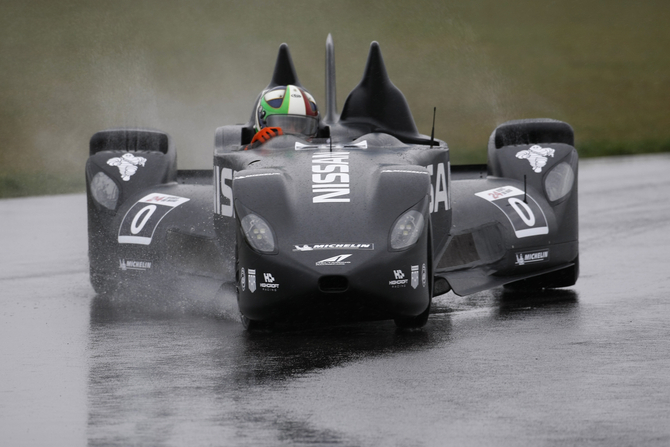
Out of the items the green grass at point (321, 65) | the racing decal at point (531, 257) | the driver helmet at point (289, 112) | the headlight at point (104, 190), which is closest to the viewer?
the racing decal at point (531, 257)

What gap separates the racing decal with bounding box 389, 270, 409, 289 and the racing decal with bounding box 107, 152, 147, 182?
3.04 meters

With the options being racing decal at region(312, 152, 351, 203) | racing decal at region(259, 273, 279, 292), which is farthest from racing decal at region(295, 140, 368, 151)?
racing decal at region(259, 273, 279, 292)

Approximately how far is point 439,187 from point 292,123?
3.88 feet

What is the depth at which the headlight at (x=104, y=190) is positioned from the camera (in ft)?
27.0

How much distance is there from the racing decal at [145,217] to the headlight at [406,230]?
232 cm

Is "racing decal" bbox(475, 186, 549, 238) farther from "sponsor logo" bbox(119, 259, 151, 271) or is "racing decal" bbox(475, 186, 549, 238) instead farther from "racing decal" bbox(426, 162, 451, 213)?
"sponsor logo" bbox(119, 259, 151, 271)

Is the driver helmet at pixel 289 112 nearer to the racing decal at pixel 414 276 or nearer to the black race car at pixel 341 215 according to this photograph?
the black race car at pixel 341 215

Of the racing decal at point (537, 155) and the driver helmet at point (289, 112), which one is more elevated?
the driver helmet at point (289, 112)

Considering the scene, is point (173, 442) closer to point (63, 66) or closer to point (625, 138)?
point (625, 138)

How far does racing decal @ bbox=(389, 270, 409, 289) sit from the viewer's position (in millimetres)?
6004

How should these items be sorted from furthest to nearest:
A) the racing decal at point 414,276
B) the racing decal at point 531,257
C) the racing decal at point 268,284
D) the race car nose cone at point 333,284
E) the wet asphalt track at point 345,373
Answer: the racing decal at point 531,257
the racing decal at point 414,276
the racing decal at point 268,284
the race car nose cone at point 333,284
the wet asphalt track at point 345,373

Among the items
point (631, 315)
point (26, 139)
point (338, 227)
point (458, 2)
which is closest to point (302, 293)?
point (338, 227)

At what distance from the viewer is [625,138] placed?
26.0m

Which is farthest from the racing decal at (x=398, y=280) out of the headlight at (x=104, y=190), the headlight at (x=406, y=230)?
the headlight at (x=104, y=190)
